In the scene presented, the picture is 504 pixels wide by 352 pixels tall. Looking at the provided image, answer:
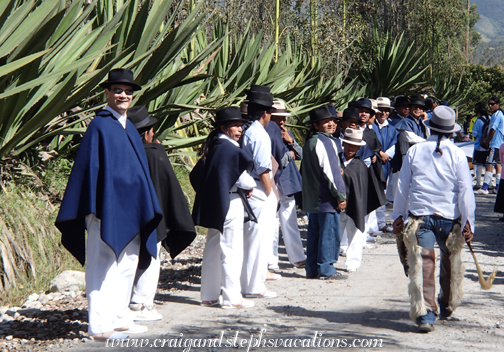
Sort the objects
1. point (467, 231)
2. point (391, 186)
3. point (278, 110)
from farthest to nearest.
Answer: point (391, 186), point (278, 110), point (467, 231)

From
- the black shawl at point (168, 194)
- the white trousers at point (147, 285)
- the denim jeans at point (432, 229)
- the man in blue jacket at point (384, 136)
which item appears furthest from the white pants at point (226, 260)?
the man in blue jacket at point (384, 136)

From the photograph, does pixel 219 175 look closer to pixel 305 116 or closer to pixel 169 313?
pixel 169 313

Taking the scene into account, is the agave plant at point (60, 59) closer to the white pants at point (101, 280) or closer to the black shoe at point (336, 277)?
the white pants at point (101, 280)

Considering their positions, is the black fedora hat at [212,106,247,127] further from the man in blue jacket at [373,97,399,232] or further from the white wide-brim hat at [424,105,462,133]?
the man in blue jacket at [373,97,399,232]

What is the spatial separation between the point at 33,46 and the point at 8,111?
0.74 meters

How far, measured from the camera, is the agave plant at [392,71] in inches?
683

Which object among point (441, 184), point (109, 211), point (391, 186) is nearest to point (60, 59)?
point (109, 211)

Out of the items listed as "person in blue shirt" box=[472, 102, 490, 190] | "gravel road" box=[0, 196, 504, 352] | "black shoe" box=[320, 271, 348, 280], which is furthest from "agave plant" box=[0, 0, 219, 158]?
"person in blue shirt" box=[472, 102, 490, 190]

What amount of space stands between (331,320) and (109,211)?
2.06 m

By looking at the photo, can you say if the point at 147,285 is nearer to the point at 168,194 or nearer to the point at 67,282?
the point at 168,194

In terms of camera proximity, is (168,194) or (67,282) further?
(67,282)

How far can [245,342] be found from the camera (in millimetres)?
4809

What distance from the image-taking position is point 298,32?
18156 millimetres

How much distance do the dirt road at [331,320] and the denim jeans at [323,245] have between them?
164mm
